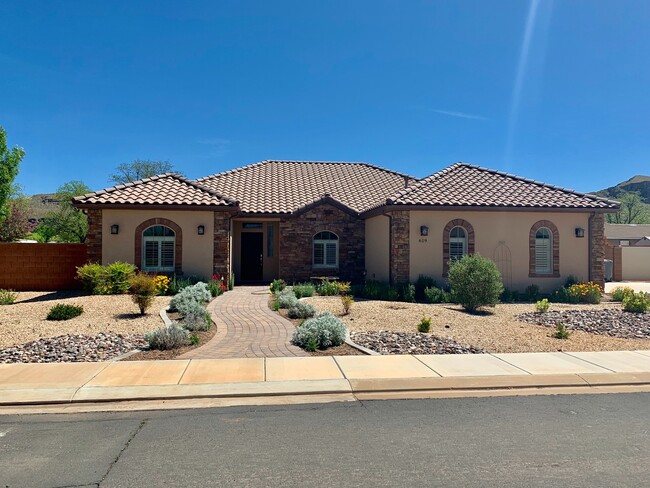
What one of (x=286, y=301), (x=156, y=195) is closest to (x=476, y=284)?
(x=286, y=301)

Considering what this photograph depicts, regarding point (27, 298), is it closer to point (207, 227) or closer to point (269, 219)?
point (207, 227)

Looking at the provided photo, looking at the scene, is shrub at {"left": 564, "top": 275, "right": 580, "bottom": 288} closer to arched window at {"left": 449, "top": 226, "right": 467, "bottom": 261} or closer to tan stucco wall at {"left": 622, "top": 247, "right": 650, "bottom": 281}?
arched window at {"left": 449, "top": 226, "right": 467, "bottom": 261}

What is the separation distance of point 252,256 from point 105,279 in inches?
296

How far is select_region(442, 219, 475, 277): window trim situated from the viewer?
17969 mm

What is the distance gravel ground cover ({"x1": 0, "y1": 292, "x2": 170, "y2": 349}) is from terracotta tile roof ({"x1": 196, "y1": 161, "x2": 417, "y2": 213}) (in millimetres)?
8207

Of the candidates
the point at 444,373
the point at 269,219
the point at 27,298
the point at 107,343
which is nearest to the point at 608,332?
the point at 444,373

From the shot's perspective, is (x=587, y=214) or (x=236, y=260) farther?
(x=236, y=260)

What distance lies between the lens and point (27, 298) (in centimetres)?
1536

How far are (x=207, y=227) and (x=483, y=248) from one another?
10509 millimetres

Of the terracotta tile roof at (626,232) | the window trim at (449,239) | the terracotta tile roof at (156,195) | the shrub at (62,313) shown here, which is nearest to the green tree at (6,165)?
the terracotta tile roof at (156,195)

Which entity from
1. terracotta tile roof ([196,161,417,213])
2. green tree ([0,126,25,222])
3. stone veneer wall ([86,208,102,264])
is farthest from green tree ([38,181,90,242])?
stone veneer wall ([86,208,102,264])

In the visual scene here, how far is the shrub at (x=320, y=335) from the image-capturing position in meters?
9.29

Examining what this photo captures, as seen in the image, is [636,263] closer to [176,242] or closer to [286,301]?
[286,301]

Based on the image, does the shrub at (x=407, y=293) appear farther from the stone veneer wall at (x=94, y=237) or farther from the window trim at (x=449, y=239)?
the stone veneer wall at (x=94, y=237)
